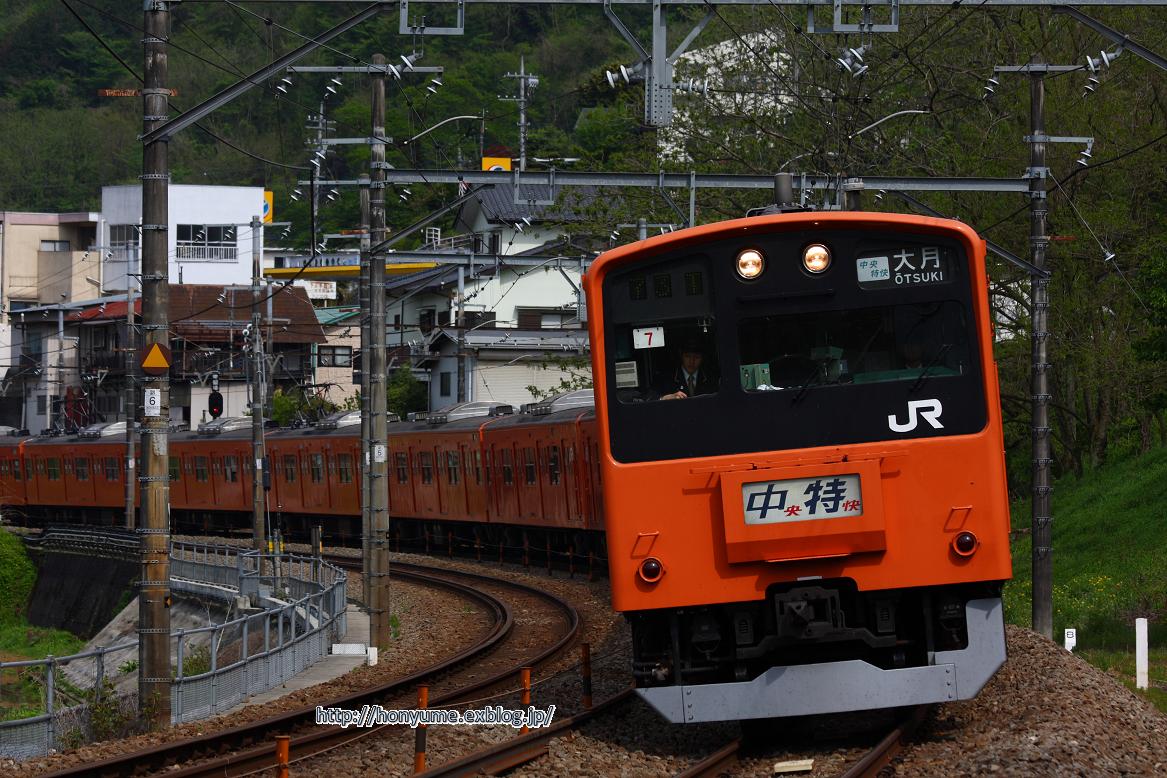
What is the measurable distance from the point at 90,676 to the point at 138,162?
75.6 m

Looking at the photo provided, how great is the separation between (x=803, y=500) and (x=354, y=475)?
27.1m

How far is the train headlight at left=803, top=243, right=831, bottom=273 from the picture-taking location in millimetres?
9219

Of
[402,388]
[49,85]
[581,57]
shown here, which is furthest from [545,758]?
[49,85]

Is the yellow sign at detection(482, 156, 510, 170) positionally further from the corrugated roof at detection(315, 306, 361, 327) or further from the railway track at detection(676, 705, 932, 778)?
the railway track at detection(676, 705, 932, 778)

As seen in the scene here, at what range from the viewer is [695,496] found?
909 cm

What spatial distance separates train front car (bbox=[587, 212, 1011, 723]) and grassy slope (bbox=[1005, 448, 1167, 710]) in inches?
167

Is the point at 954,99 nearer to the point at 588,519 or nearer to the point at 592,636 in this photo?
the point at 588,519

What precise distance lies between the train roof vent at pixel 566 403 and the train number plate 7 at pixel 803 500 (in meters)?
15.6

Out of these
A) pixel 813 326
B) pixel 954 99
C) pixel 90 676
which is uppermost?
pixel 954 99

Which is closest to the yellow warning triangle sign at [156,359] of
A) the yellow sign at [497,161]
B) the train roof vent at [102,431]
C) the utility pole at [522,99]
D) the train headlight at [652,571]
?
the train headlight at [652,571]

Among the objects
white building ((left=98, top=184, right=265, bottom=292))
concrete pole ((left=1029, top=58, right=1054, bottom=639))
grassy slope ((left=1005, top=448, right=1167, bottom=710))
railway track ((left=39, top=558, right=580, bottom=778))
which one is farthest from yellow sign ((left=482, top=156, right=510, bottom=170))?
concrete pole ((left=1029, top=58, right=1054, bottom=639))

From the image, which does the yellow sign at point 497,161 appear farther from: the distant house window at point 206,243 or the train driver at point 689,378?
the train driver at point 689,378

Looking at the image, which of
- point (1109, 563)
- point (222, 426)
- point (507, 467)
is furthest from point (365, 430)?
point (222, 426)

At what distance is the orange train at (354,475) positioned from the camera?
25719 millimetres
